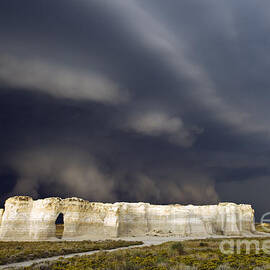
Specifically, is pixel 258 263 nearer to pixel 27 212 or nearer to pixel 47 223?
pixel 47 223

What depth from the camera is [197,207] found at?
287ft

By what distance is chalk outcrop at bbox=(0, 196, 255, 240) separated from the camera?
58312 millimetres

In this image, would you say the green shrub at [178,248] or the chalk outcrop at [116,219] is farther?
the chalk outcrop at [116,219]

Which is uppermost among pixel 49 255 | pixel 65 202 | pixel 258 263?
pixel 65 202

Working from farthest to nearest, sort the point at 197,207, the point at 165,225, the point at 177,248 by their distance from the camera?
the point at 197,207 → the point at 165,225 → the point at 177,248

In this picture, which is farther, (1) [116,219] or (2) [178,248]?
(1) [116,219]

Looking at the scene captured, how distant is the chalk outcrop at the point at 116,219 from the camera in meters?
58.3

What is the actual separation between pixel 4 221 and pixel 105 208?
24810 millimetres

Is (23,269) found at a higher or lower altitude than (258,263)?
lower

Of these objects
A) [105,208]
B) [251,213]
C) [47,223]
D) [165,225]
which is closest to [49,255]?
[47,223]

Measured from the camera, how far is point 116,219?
67.4m

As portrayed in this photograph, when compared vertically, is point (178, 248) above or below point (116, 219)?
below

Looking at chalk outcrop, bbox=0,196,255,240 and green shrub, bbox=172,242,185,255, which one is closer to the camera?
green shrub, bbox=172,242,185,255

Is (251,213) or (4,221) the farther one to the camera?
(251,213)
